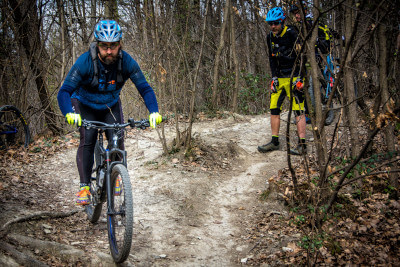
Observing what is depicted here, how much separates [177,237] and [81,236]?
1144 millimetres

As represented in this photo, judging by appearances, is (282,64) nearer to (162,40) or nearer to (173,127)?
(162,40)

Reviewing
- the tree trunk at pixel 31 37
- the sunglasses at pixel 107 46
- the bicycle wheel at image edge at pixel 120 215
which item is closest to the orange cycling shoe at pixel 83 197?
the bicycle wheel at image edge at pixel 120 215

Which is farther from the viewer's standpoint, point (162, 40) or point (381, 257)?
point (162, 40)

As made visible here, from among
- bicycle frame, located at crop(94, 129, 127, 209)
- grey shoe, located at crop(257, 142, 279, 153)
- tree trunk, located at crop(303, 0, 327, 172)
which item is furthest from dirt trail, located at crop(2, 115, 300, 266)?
tree trunk, located at crop(303, 0, 327, 172)

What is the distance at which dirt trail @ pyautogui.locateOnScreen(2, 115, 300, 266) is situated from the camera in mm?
3713

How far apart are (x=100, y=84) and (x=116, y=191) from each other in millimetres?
1339

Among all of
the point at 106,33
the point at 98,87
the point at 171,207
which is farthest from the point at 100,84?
the point at 171,207

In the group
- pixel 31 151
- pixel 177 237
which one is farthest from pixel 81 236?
pixel 31 151

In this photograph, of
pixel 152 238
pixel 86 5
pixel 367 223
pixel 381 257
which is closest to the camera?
pixel 381 257

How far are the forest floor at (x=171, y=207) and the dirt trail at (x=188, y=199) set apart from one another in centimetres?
1

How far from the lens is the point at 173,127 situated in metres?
9.02

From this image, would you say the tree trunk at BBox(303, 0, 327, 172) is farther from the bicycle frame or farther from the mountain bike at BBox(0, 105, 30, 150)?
the mountain bike at BBox(0, 105, 30, 150)

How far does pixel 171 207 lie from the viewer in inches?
192

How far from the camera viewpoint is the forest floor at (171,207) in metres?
3.48
